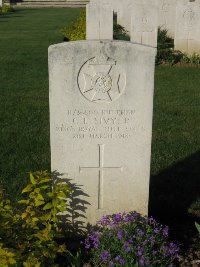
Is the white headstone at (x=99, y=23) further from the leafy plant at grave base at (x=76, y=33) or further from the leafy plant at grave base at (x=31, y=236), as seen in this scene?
the leafy plant at grave base at (x=31, y=236)

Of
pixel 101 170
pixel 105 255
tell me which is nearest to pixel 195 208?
pixel 101 170

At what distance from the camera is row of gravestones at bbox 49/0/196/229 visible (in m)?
3.41

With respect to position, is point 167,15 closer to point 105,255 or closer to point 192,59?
point 192,59

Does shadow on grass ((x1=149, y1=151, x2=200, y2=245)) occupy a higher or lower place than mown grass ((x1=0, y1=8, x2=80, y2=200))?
lower

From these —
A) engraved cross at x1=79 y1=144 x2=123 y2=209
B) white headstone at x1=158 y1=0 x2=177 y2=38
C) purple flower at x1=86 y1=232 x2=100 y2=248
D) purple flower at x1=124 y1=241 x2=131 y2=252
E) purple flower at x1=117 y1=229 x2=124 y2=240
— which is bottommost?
purple flower at x1=86 y1=232 x2=100 y2=248

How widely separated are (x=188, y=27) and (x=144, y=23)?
1271 millimetres

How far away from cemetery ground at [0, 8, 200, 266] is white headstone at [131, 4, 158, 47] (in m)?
1.13

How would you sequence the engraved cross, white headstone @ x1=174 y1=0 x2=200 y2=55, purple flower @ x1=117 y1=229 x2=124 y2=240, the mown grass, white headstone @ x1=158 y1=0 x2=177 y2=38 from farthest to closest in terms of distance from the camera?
white headstone @ x1=158 y1=0 x2=177 y2=38, white headstone @ x1=174 y1=0 x2=200 y2=55, the mown grass, the engraved cross, purple flower @ x1=117 y1=229 x2=124 y2=240

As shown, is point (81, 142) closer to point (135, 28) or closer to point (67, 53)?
point (67, 53)

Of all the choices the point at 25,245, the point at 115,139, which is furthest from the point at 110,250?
the point at 115,139

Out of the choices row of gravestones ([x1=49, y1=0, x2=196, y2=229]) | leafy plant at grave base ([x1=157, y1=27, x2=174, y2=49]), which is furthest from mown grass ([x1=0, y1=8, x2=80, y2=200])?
leafy plant at grave base ([x1=157, y1=27, x2=174, y2=49])

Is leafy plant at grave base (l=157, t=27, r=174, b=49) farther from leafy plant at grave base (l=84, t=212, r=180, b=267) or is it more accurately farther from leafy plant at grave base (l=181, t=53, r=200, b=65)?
leafy plant at grave base (l=84, t=212, r=180, b=267)

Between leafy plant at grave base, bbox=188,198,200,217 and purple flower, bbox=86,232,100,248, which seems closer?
purple flower, bbox=86,232,100,248

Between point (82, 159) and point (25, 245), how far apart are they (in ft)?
2.95
